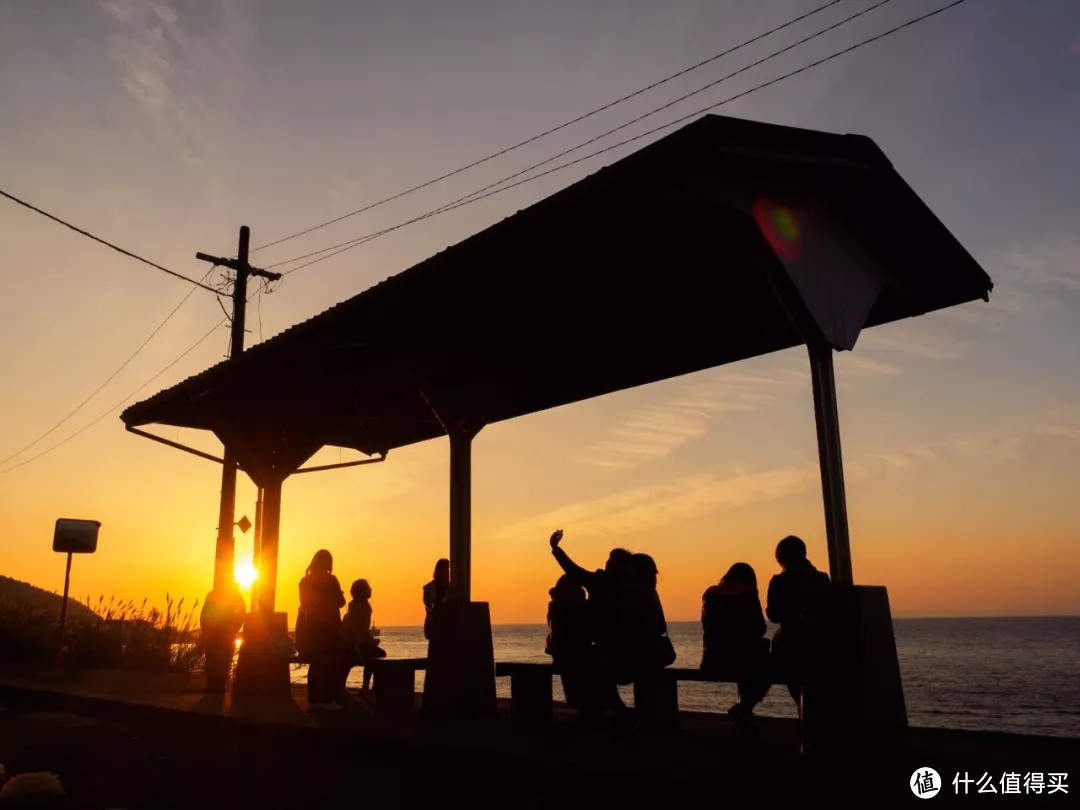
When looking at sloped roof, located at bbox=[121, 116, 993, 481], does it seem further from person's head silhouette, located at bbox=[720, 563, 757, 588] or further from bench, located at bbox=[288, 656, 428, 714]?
bench, located at bbox=[288, 656, 428, 714]

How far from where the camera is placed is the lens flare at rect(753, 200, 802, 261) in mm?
5898

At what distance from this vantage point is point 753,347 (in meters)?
8.34

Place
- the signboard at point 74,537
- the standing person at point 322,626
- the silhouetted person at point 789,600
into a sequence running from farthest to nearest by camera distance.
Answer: the signboard at point 74,537, the standing person at point 322,626, the silhouetted person at point 789,600

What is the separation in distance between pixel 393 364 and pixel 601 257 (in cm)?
302

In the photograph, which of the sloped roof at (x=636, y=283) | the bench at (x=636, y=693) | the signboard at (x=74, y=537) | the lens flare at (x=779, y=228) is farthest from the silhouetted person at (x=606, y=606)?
the signboard at (x=74, y=537)

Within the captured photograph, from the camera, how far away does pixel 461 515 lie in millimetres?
8945

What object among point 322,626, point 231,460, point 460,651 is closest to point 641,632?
point 460,651

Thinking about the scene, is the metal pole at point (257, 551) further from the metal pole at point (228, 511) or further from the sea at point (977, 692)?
the sea at point (977, 692)

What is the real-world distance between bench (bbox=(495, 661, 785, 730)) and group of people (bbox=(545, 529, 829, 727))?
0.08 m

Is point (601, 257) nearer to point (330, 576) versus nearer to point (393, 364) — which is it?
point (393, 364)

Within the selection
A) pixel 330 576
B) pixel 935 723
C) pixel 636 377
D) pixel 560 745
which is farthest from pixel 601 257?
pixel 935 723

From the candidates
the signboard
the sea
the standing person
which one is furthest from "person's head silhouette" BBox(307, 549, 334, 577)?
the sea

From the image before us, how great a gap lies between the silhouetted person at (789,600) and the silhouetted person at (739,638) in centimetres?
12

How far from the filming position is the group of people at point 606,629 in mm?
7086
